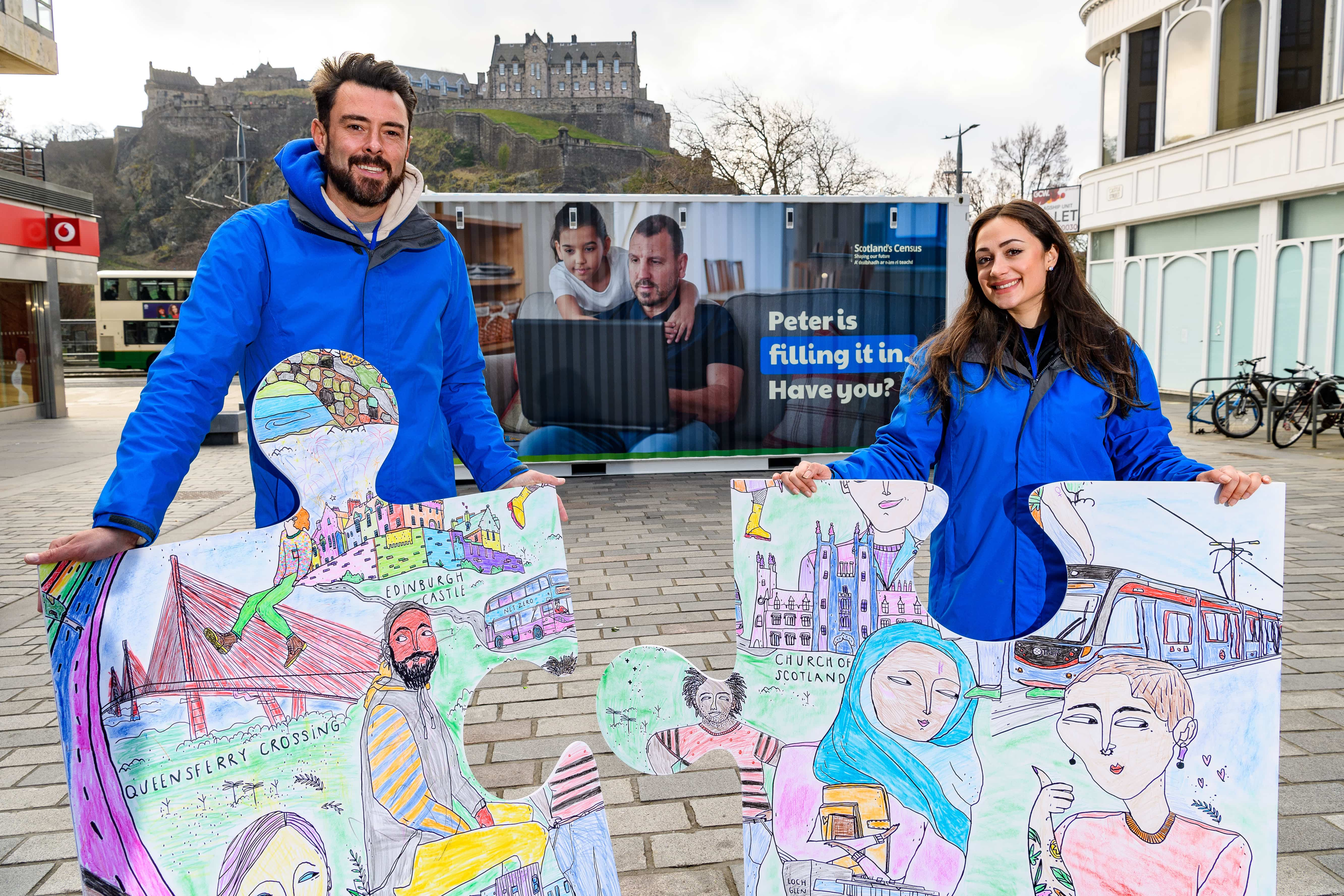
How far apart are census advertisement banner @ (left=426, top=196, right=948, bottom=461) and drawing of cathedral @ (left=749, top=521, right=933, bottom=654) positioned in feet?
25.9

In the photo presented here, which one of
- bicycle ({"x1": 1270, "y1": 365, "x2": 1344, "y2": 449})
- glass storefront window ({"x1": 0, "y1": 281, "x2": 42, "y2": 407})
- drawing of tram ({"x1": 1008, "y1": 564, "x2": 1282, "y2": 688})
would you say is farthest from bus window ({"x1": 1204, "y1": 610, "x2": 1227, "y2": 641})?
glass storefront window ({"x1": 0, "y1": 281, "x2": 42, "y2": 407})

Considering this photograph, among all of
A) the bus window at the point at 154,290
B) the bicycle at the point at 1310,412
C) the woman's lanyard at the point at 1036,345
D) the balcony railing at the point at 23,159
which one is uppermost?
the balcony railing at the point at 23,159

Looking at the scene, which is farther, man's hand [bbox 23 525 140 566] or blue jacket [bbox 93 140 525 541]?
blue jacket [bbox 93 140 525 541]

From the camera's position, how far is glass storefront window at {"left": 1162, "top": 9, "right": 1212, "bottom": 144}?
18938mm

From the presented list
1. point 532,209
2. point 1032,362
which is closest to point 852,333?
point 532,209

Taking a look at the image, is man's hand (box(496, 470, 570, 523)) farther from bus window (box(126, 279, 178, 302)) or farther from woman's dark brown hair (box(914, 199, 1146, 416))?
bus window (box(126, 279, 178, 302))

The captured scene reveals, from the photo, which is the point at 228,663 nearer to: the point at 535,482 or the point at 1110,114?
the point at 535,482

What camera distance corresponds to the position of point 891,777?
1895mm

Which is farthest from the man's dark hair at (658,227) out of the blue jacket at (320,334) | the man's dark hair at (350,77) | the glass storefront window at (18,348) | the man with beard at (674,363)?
the glass storefront window at (18,348)

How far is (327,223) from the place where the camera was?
7.27 feet

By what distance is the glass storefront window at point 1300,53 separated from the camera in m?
16.1

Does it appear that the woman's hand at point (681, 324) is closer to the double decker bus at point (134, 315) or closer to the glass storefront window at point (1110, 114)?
the glass storefront window at point (1110, 114)

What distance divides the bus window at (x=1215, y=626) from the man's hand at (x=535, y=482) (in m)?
1.26

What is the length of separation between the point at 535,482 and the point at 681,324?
25.4 ft
